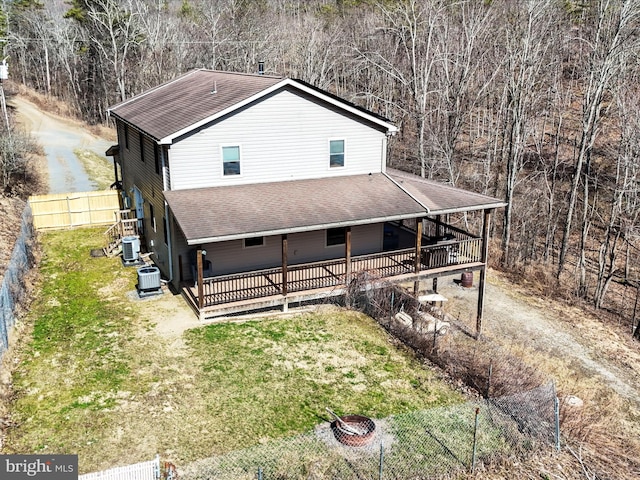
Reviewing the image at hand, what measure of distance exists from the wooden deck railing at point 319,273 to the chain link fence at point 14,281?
5.16 m

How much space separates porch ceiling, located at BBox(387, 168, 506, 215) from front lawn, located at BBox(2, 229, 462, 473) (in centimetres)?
459

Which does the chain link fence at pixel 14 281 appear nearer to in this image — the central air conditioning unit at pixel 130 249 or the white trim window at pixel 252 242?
the central air conditioning unit at pixel 130 249

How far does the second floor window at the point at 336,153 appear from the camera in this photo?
2052cm

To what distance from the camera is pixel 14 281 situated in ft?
57.8

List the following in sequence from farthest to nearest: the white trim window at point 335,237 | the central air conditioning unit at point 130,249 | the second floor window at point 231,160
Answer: the central air conditioning unit at point 130,249 < the white trim window at point 335,237 < the second floor window at point 231,160

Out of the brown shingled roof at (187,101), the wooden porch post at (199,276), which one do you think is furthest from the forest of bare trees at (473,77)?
the wooden porch post at (199,276)

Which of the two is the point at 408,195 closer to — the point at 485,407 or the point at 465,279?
the point at 465,279

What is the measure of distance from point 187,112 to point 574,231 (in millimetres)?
28233

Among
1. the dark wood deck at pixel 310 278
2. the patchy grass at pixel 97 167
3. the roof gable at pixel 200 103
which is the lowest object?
the dark wood deck at pixel 310 278

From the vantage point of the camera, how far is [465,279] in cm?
2483

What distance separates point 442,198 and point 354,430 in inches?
413

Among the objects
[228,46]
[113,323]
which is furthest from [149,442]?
[228,46]

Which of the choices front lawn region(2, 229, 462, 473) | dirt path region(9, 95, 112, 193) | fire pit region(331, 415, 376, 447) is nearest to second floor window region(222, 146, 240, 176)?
front lawn region(2, 229, 462, 473)

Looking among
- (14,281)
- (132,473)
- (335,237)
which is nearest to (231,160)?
(335,237)
